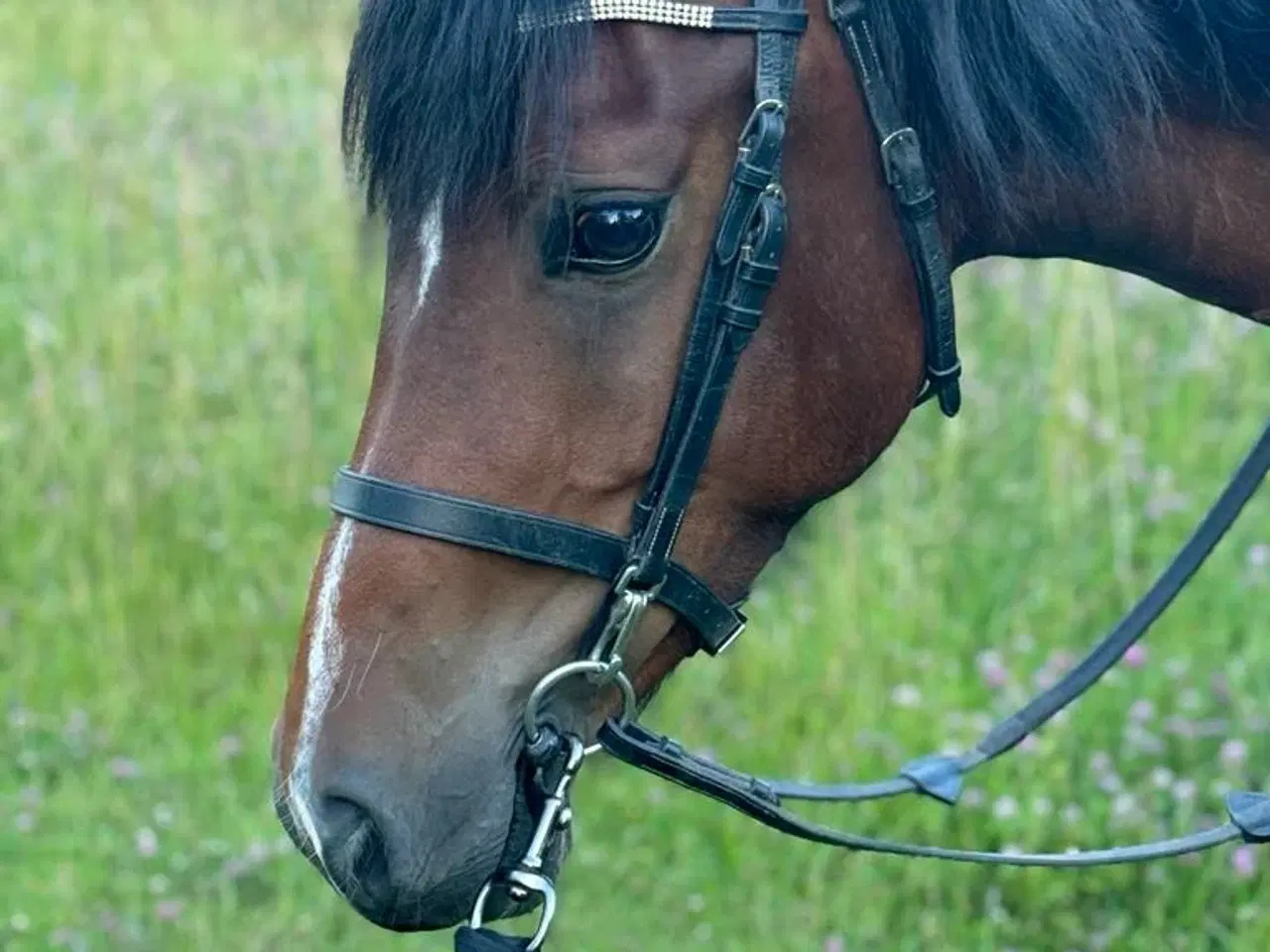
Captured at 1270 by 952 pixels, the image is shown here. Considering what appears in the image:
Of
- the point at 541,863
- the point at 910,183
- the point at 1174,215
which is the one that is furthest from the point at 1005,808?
the point at 910,183

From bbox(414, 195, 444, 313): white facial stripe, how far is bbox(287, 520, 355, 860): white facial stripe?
265 millimetres

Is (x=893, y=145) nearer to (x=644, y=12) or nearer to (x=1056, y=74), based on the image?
(x=1056, y=74)

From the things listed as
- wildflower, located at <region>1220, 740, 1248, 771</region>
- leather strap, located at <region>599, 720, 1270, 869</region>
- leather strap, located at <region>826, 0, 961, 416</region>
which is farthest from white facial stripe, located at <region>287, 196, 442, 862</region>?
wildflower, located at <region>1220, 740, 1248, 771</region>

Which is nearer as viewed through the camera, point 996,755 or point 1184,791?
point 996,755

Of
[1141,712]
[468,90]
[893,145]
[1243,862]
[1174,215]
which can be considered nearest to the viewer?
[468,90]

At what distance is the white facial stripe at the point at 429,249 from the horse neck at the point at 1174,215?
2.15 ft

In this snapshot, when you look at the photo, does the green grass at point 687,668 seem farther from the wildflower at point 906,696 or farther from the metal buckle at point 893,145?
the metal buckle at point 893,145

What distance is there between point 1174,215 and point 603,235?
2.63 feet

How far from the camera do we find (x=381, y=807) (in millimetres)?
1673

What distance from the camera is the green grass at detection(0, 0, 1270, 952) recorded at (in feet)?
11.1

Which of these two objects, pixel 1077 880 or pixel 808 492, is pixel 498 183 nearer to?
pixel 808 492

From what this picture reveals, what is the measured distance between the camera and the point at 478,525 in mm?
1680

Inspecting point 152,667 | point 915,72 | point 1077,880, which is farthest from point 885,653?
point 915,72

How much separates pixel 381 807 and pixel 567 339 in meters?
0.54
